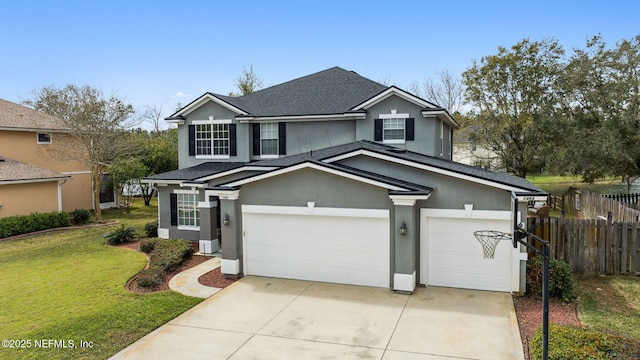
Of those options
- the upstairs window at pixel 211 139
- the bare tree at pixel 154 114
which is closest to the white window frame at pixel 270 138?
the upstairs window at pixel 211 139

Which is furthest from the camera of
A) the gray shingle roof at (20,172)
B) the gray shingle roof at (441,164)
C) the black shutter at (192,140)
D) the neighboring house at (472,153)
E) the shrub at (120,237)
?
the neighboring house at (472,153)

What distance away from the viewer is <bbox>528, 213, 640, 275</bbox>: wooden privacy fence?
12.6 meters

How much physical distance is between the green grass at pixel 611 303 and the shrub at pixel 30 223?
78.6ft

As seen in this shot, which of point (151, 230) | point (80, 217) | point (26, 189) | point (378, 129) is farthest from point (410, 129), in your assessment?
point (26, 189)

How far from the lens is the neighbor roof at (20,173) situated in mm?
21516

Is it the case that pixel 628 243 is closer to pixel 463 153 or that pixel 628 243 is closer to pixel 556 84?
pixel 556 84

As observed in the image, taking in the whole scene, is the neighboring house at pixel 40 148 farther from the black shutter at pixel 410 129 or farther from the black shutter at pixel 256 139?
the black shutter at pixel 410 129

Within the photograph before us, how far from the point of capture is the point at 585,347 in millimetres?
6652

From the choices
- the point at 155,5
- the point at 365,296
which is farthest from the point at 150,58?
the point at 365,296

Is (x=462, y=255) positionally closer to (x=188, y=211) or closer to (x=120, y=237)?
(x=188, y=211)

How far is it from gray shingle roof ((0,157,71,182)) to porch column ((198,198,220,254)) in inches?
481

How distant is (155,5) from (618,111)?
87.1ft

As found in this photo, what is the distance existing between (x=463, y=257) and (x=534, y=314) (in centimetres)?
236

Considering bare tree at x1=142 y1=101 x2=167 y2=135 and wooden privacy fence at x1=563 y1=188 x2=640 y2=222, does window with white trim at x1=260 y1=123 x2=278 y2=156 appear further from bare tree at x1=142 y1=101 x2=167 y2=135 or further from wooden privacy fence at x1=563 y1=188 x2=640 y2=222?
bare tree at x1=142 y1=101 x2=167 y2=135
